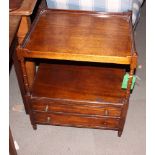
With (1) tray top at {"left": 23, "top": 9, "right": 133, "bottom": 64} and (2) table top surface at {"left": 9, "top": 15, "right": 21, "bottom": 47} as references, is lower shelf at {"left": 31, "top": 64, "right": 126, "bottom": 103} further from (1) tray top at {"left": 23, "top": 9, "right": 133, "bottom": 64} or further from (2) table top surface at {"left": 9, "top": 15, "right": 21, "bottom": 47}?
(2) table top surface at {"left": 9, "top": 15, "right": 21, "bottom": 47}

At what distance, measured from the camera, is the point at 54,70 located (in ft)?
5.50

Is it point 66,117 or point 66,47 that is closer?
point 66,47

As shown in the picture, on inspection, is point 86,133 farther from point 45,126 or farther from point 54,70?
point 54,70

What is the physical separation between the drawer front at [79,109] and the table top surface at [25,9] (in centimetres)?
51

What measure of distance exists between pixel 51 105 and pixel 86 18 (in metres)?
0.54

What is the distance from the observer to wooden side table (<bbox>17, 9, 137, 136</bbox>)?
1272 mm

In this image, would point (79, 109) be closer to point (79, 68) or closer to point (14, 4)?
point (79, 68)

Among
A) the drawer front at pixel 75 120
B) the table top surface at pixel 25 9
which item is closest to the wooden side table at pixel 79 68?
the drawer front at pixel 75 120

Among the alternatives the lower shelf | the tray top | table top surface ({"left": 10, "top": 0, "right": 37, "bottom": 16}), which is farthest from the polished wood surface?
the lower shelf

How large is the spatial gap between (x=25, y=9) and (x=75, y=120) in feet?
2.29

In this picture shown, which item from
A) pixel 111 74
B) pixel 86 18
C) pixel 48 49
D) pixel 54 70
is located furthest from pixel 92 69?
pixel 48 49

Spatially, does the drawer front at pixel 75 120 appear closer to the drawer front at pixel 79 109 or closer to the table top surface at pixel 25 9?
the drawer front at pixel 79 109

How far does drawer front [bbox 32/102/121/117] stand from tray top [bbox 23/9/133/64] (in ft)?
1.12

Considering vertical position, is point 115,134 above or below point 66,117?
below
